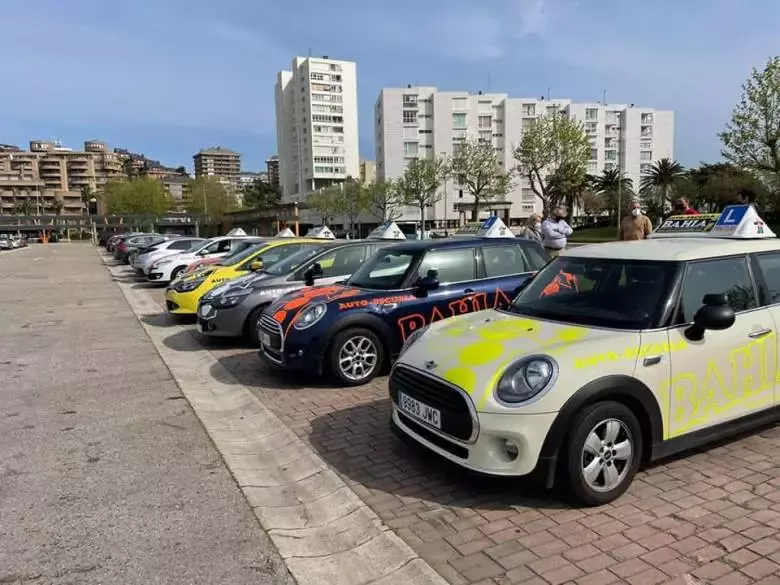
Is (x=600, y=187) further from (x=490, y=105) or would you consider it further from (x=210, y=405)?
(x=210, y=405)

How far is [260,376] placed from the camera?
6879 millimetres

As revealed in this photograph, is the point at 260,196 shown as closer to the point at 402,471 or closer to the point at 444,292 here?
the point at 444,292

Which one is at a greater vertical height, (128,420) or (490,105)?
(490,105)

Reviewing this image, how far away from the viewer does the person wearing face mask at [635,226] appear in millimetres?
8984

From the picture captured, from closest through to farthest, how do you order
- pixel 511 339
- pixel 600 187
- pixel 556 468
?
pixel 556 468
pixel 511 339
pixel 600 187

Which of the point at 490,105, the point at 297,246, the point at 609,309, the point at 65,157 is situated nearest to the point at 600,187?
the point at 490,105

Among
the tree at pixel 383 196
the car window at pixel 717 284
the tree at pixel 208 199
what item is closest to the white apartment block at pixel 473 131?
the tree at pixel 383 196

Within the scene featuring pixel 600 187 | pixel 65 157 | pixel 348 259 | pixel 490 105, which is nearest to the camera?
pixel 348 259

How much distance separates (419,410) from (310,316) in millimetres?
2625

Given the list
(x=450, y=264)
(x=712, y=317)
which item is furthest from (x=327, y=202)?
(x=712, y=317)

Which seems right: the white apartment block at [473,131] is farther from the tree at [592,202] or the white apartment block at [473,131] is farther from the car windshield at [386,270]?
the car windshield at [386,270]

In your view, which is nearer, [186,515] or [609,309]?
[186,515]

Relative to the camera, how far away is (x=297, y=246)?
10.9 metres

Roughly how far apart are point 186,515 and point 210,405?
2.44m
